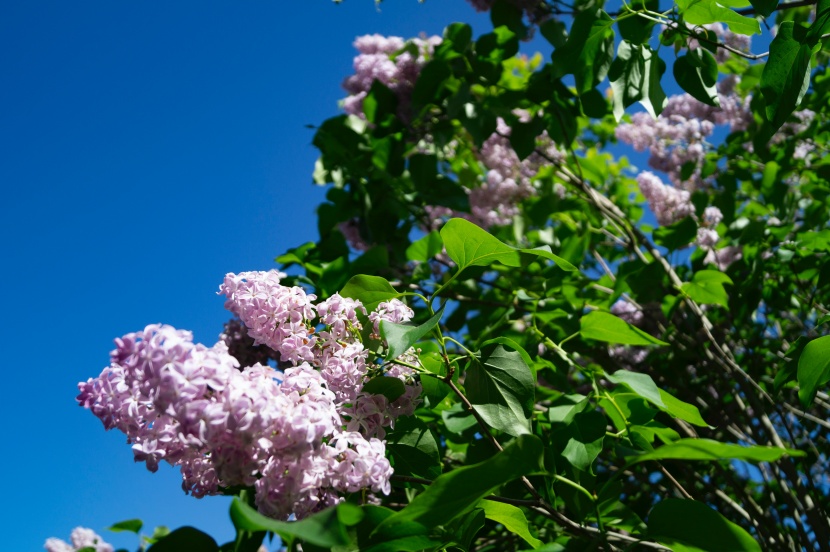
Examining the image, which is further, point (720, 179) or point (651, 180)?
point (651, 180)

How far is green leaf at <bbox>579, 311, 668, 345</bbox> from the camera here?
5.05ft

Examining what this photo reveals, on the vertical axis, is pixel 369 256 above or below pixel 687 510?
above

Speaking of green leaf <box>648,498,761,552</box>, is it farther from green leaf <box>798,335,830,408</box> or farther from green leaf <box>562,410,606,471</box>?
green leaf <box>798,335,830,408</box>

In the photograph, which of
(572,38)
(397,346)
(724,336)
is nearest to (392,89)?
(572,38)

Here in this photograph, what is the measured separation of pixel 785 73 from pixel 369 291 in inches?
35.7

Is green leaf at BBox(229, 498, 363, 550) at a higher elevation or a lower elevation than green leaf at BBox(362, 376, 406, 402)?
lower

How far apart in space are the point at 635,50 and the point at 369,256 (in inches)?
37.1

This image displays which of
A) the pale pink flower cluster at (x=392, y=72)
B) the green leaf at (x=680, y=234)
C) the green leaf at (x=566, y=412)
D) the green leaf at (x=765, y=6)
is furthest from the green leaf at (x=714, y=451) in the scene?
the pale pink flower cluster at (x=392, y=72)

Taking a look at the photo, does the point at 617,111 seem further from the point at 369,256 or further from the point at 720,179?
the point at 720,179

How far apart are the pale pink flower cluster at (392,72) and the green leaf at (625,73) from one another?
1.35 meters

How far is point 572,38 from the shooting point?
1693mm

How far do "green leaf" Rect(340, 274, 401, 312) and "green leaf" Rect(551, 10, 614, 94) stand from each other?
0.88m

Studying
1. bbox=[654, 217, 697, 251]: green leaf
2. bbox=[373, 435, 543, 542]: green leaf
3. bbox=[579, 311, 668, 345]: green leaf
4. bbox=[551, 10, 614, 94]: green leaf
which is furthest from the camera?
bbox=[654, 217, 697, 251]: green leaf

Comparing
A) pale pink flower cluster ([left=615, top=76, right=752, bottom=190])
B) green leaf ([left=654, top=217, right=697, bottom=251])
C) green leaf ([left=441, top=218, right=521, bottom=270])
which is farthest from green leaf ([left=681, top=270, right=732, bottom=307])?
pale pink flower cluster ([left=615, top=76, right=752, bottom=190])
